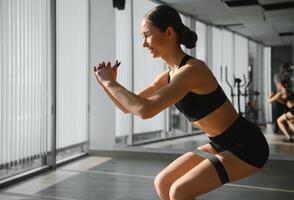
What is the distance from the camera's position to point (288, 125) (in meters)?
5.47

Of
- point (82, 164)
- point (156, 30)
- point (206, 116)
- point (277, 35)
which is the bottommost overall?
point (82, 164)

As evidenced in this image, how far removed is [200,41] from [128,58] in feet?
4.76

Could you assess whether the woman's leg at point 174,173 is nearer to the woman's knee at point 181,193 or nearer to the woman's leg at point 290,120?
the woman's knee at point 181,193

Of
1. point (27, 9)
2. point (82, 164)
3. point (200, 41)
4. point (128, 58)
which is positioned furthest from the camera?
point (200, 41)

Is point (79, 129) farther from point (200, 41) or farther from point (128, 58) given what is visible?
point (200, 41)

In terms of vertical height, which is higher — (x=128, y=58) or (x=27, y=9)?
(x=27, y=9)

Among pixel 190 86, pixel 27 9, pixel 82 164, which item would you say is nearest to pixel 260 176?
pixel 82 164

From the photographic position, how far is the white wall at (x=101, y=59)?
542cm

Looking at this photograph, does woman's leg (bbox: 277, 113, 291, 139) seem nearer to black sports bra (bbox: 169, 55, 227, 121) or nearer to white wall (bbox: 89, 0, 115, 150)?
white wall (bbox: 89, 0, 115, 150)

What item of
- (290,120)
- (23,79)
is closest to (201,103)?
(23,79)

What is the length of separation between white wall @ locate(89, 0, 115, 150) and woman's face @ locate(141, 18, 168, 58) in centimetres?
380

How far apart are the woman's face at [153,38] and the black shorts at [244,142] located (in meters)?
0.49

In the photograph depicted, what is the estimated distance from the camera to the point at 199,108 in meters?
1.62

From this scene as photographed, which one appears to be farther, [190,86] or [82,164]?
[82,164]
